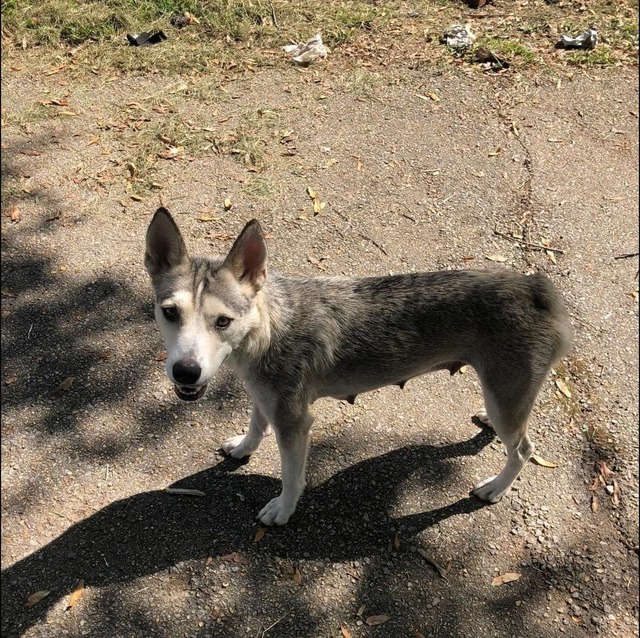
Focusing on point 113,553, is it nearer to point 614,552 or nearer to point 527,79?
point 614,552

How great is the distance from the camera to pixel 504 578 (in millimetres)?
4234

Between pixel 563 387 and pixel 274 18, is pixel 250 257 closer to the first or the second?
pixel 563 387

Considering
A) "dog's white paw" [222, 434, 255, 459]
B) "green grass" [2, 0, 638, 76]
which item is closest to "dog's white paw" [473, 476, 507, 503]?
"dog's white paw" [222, 434, 255, 459]

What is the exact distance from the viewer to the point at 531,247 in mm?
6637

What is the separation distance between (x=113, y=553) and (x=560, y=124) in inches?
303

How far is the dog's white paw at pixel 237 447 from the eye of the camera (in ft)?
15.3

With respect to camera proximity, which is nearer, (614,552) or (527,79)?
(614,552)

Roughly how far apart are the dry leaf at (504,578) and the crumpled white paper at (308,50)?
7.55 m

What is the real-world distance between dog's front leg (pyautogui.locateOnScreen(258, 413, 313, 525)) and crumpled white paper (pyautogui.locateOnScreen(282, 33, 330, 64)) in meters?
6.81

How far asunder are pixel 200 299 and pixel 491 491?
2.74m

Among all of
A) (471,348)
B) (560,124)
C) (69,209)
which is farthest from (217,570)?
(560,124)

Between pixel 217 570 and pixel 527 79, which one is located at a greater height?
pixel 527 79

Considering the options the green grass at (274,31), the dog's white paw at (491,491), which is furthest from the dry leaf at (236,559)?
the green grass at (274,31)

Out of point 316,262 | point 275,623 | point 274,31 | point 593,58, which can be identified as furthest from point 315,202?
point 593,58
